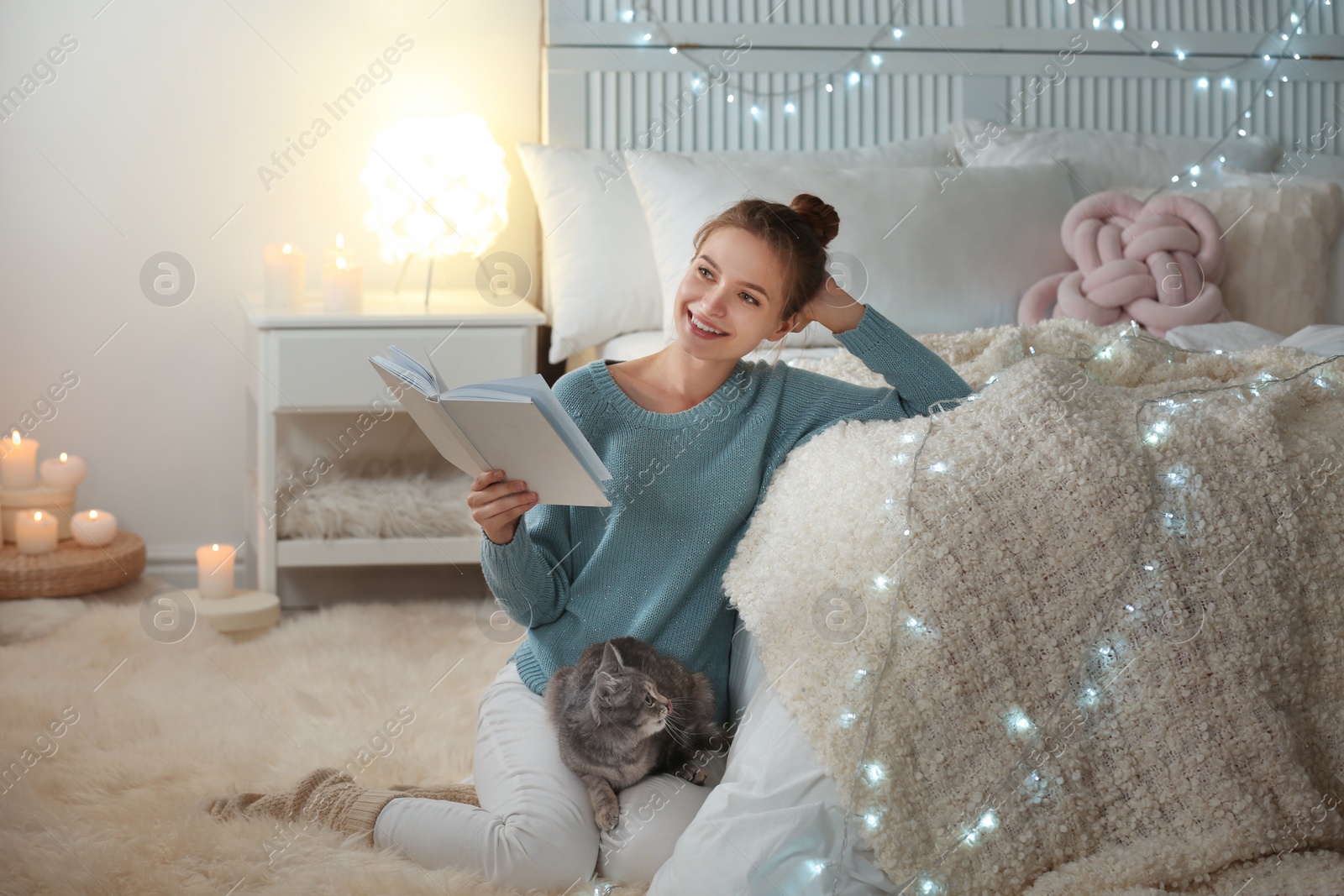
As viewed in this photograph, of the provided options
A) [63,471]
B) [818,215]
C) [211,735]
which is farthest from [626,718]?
[63,471]

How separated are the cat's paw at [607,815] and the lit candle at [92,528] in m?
1.60

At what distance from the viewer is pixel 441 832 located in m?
1.22

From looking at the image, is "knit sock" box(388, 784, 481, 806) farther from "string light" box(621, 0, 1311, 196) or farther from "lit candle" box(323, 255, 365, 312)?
"string light" box(621, 0, 1311, 196)

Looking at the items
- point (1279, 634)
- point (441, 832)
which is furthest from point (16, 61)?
point (1279, 634)

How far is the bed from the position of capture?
204 centimetres

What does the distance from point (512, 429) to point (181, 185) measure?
175 cm

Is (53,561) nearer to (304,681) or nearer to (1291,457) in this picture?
(304,681)

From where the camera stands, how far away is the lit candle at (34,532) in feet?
7.39

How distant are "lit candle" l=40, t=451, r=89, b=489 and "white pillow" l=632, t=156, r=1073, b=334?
1.32 metres

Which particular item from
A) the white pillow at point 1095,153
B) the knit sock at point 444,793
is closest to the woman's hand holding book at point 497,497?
the knit sock at point 444,793

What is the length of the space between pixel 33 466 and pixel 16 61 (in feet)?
2.81

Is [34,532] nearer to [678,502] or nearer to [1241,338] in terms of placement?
[678,502]

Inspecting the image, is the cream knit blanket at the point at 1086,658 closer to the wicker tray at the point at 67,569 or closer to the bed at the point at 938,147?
the bed at the point at 938,147

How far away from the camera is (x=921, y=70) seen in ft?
8.34
